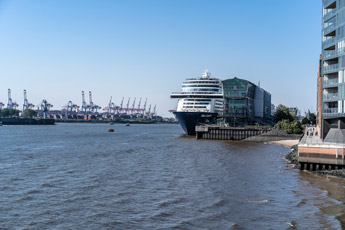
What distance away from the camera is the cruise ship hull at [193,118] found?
100 meters

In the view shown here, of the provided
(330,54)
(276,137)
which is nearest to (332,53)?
(330,54)

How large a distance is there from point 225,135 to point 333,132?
49147 mm

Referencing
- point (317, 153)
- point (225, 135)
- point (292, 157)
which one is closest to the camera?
point (317, 153)

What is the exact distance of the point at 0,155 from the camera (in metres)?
53.0

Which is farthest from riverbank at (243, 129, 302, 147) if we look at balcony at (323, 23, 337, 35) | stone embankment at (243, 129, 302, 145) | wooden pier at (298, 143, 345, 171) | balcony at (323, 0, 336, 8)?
wooden pier at (298, 143, 345, 171)

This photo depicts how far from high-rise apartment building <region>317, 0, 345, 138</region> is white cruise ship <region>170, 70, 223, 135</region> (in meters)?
54.9

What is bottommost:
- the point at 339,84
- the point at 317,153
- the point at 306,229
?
the point at 306,229

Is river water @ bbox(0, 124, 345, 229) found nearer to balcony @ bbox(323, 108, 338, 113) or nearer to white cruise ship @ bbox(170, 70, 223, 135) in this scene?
balcony @ bbox(323, 108, 338, 113)

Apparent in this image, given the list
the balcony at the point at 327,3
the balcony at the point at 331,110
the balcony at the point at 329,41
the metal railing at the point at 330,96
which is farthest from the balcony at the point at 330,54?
the balcony at the point at 331,110

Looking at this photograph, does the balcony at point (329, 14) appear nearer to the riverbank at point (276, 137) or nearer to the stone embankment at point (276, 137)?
the riverbank at point (276, 137)

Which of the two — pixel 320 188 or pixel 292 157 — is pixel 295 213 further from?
pixel 292 157

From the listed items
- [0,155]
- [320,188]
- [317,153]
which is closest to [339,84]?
[317,153]

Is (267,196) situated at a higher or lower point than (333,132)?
lower

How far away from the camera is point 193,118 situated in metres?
101
